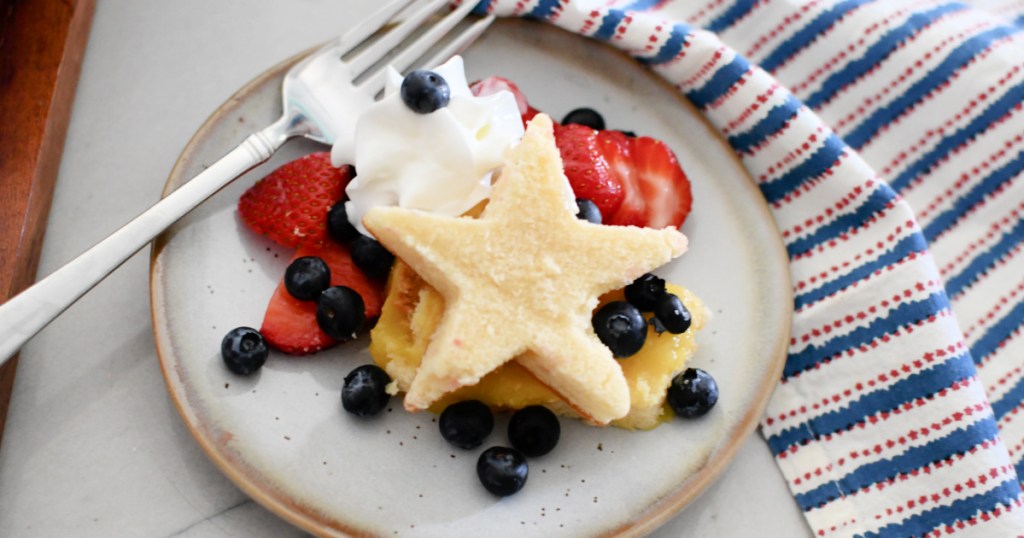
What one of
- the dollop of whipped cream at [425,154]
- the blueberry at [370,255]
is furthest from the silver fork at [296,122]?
the blueberry at [370,255]

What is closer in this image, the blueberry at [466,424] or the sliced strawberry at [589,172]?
the blueberry at [466,424]

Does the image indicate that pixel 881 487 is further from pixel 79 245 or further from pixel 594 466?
pixel 79 245

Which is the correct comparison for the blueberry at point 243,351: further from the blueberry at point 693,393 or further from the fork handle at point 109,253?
the blueberry at point 693,393

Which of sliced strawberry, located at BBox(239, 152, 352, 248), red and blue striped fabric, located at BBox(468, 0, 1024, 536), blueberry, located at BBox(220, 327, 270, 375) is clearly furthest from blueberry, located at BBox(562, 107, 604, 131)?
blueberry, located at BBox(220, 327, 270, 375)

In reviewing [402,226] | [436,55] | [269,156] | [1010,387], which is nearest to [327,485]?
[402,226]

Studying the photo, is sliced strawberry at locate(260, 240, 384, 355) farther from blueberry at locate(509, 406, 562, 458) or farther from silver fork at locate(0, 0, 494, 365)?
blueberry at locate(509, 406, 562, 458)

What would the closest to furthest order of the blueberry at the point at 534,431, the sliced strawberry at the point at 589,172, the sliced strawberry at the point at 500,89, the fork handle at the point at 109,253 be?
the fork handle at the point at 109,253, the blueberry at the point at 534,431, the sliced strawberry at the point at 589,172, the sliced strawberry at the point at 500,89

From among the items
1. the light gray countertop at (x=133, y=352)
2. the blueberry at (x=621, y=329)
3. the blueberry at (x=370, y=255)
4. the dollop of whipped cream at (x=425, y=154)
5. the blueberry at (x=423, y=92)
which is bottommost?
the light gray countertop at (x=133, y=352)
